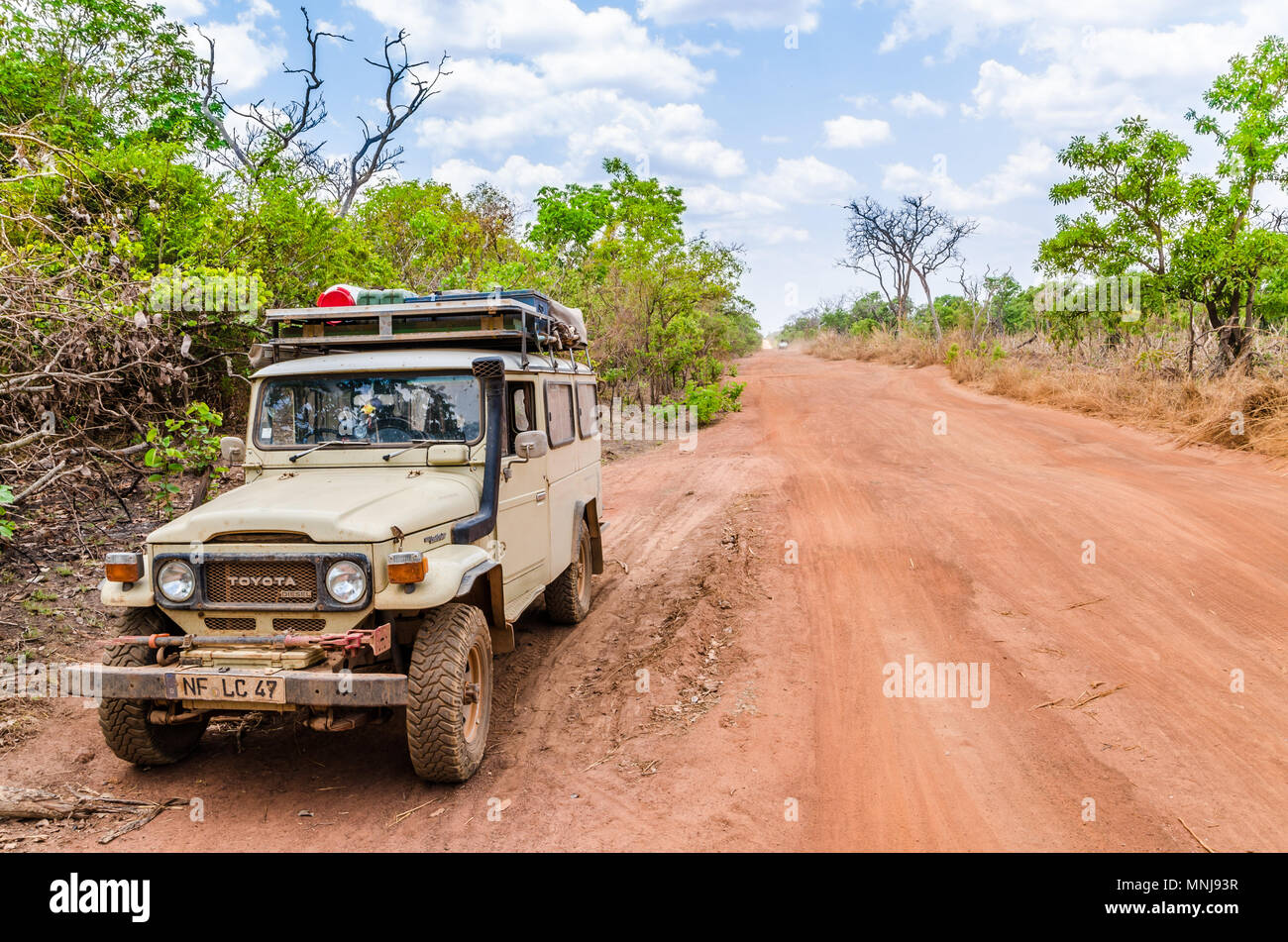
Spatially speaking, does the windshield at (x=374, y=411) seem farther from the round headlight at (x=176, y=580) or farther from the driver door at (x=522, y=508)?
the round headlight at (x=176, y=580)

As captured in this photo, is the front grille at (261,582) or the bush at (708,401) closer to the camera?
the front grille at (261,582)

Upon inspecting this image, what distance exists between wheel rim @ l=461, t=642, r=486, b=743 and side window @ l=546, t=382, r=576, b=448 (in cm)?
195

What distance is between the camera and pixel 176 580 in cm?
421

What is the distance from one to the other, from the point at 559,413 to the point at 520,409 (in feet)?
2.95

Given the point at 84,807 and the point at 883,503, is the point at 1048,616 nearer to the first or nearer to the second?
the point at 883,503

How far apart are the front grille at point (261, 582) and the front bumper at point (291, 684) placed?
346mm

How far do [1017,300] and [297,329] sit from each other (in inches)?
1767

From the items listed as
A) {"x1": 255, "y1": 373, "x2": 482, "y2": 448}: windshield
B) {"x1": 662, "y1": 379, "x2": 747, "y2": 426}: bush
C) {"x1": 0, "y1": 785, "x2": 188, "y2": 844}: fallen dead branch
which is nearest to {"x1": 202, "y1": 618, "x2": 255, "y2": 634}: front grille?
{"x1": 0, "y1": 785, "x2": 188, "y2": 844}: fallen dead branch

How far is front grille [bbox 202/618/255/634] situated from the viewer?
4219 millimetres

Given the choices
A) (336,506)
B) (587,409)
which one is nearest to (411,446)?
(336,506)

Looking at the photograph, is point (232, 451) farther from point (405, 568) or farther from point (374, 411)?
point (405, 568)

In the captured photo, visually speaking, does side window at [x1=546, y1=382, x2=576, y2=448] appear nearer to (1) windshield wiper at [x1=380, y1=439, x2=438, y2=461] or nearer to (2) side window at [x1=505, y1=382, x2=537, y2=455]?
(2) side window at [x1=505, y1=382, x2=537, y2=455]

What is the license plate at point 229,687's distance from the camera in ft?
12.8

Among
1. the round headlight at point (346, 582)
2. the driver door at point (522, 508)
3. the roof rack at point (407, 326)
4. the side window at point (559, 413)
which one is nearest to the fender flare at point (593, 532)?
the side window at point (559, 413)
